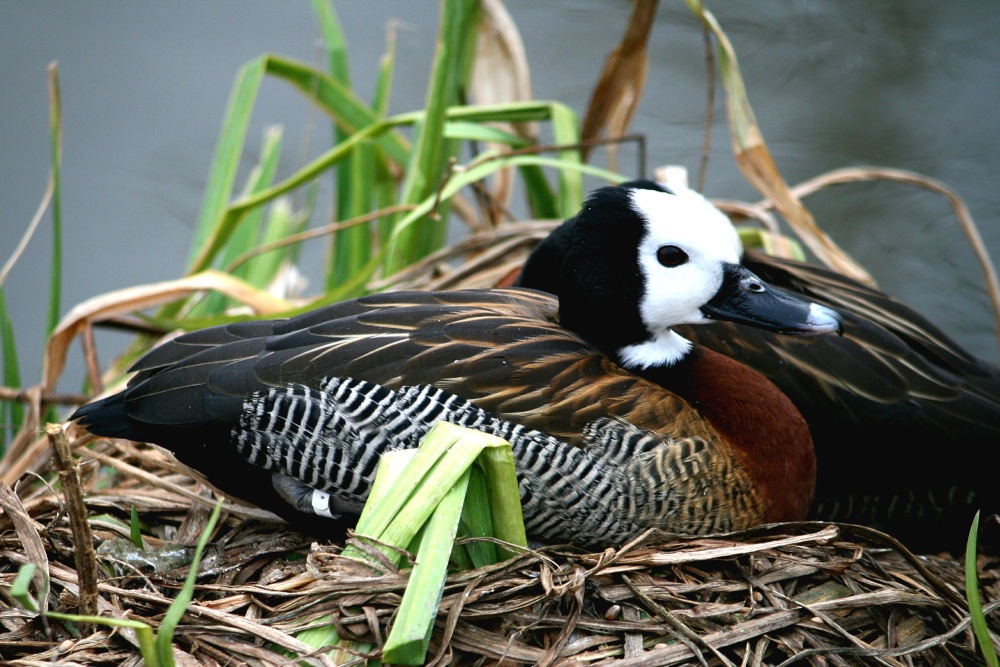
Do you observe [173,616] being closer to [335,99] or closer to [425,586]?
[425,586]

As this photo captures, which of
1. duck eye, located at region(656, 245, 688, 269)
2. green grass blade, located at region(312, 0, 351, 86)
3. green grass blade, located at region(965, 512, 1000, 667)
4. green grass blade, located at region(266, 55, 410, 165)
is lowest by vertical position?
green grass blade, located at region(965, 512, 1000, 667)

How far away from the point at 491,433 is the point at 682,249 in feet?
1.55

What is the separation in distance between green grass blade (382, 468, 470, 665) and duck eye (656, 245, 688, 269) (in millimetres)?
598

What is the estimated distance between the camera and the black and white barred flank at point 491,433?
5.38 feet

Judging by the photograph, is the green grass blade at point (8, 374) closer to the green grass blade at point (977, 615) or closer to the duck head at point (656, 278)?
the duck head at point (656, 278)

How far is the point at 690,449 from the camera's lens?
1.71 m

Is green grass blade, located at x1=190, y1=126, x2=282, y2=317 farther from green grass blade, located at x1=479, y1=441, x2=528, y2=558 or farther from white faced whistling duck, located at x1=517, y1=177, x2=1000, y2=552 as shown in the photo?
green grass blade, located at x1=479, y1=441, x2=528, y2=558

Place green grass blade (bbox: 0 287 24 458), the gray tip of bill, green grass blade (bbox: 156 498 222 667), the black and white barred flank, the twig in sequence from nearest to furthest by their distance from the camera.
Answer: green grass blade (bbox: 156 498 222 667) → the twig → the black and white barred flank → the gray tip of bill → green grass blade (bbox: 0 287 24 458)

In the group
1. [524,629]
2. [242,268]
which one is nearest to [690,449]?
[524,629]

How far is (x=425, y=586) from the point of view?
1.31 m

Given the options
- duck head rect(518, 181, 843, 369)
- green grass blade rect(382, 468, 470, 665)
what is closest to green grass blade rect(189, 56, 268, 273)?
duck head rect(518, 181, 843, 369)

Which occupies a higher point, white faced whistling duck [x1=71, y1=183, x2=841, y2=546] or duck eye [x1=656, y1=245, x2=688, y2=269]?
duck eye [x1=656, y1=245, x2=688, y2=269]

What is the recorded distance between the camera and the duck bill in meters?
1.77

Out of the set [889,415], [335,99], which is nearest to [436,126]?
[335,99]
